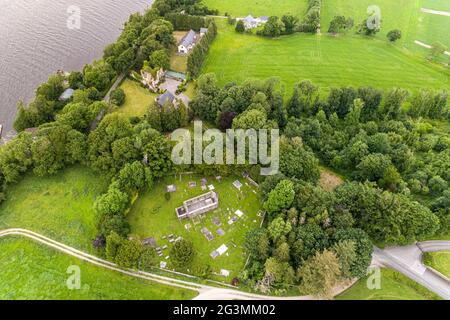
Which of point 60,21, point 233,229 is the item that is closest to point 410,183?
point 233,229

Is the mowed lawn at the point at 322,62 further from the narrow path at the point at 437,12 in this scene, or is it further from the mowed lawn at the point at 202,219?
the mowed lawn at the point at 202,219

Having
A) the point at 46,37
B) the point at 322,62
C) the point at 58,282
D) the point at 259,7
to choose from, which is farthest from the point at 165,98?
the point at 259,7

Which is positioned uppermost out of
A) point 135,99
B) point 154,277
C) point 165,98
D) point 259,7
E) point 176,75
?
point 259,7

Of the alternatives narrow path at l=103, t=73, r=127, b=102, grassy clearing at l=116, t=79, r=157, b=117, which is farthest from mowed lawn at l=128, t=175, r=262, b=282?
narrow path at l=103, t=73, r=127, b=102

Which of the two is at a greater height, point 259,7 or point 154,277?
point 259,7

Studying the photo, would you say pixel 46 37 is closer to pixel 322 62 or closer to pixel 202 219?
pixel 202 219

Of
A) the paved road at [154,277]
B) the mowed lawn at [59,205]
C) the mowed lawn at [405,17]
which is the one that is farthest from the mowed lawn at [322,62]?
the paved road at [154,277]
